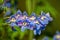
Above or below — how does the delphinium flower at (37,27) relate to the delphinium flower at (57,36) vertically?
above

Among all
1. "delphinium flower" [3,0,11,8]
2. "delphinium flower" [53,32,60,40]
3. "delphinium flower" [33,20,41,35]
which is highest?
"delphinium flower" [3,0,11,8]

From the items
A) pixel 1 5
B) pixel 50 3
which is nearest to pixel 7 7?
pixel 1 5

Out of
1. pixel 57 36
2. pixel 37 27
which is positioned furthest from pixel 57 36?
pixel 37 27

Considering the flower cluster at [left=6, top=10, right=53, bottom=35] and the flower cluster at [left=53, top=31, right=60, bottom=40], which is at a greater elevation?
the flower cluster at [left=6, top=10, right=53, bottom=35]

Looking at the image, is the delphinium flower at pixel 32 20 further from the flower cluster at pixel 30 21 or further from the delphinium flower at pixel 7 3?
the delphinium flower at pixel 7 3

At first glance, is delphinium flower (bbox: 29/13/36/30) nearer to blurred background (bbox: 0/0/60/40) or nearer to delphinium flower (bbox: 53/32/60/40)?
blurred background (bbox: 0/0/60/40)

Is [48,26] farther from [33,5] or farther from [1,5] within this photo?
[1,5]

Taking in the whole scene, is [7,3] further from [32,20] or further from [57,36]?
[57,36]

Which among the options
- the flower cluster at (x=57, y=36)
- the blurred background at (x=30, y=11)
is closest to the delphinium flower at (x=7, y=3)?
the blurred background at (x=30, y=11)

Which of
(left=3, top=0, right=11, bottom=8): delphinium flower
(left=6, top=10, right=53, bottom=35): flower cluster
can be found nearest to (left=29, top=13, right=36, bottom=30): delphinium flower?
(left=6, top=10, right=53, bottom=35): flower cluster
